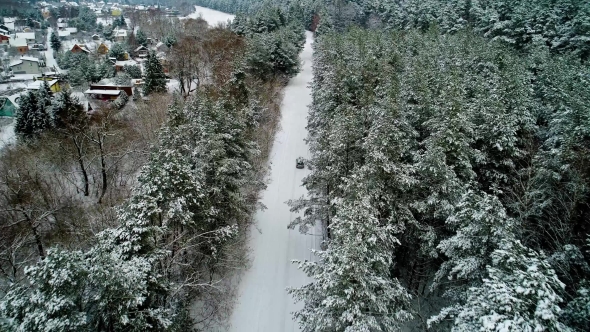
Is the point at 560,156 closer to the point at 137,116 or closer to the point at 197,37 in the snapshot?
the point at 137,116

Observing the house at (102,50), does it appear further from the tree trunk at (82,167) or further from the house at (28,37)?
the tree trunk at (82,167)

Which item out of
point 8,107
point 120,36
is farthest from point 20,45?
point 8,107

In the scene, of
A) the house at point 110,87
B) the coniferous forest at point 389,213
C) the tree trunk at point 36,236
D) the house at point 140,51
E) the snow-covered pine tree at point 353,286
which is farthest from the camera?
the house at point 140,51

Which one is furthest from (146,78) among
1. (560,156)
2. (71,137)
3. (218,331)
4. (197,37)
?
(560,156)

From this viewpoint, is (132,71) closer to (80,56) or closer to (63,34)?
(80,56)

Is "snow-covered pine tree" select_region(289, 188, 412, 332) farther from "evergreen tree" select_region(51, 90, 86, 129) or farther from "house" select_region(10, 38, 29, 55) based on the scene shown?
"house" select_region(10, 38, 29, 55)

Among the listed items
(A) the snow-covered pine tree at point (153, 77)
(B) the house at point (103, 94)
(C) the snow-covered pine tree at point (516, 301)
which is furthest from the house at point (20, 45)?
(C) the snow-covered pine tree at point (516, 301)

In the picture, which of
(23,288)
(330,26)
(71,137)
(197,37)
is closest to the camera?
(23,288)
